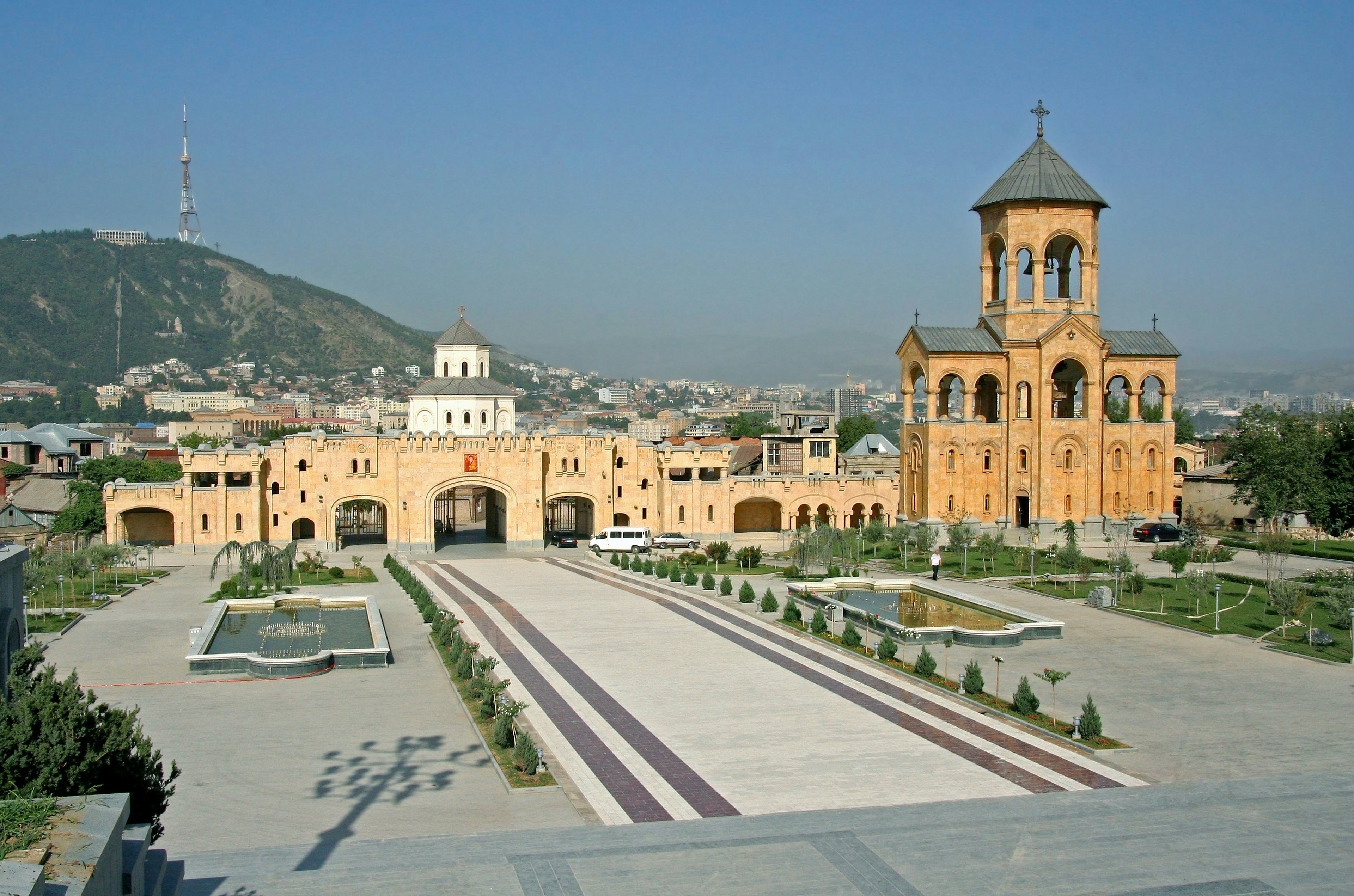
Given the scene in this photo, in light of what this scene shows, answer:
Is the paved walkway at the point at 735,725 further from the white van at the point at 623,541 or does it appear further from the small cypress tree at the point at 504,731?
the white van at the point at 623,541

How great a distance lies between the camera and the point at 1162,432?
48844mm

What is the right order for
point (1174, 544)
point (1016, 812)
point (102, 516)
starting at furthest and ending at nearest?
point (102, 516), point (1174, 544), point (1016, 812)

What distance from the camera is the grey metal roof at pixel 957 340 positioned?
1863 inches

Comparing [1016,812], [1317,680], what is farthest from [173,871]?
[1317,680]

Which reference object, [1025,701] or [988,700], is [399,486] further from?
[1025,701]

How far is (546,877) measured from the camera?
1270 cm

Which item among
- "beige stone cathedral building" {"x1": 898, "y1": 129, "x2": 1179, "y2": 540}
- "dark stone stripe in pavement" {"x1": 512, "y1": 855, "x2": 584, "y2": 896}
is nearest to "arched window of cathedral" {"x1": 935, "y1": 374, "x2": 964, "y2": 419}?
"beige stone cathedral building" {"x1": 898, "y1": 129, "x2": 1179, "y2": 540}

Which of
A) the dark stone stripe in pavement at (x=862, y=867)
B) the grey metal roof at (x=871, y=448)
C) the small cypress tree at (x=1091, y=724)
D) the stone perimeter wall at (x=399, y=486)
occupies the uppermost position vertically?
the grey metal roof at (x=871, y=448)

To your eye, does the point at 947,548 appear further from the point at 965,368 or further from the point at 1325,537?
the point at 1325,537

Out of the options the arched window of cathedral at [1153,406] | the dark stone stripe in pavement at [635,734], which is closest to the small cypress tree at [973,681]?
the dark stone stripe in pavement at [635,734]

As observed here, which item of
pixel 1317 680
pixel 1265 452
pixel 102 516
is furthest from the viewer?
pixel 102 516

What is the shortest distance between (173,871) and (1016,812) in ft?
32.5

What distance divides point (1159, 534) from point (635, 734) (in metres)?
33.5

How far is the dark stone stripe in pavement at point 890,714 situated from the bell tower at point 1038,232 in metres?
23.1
